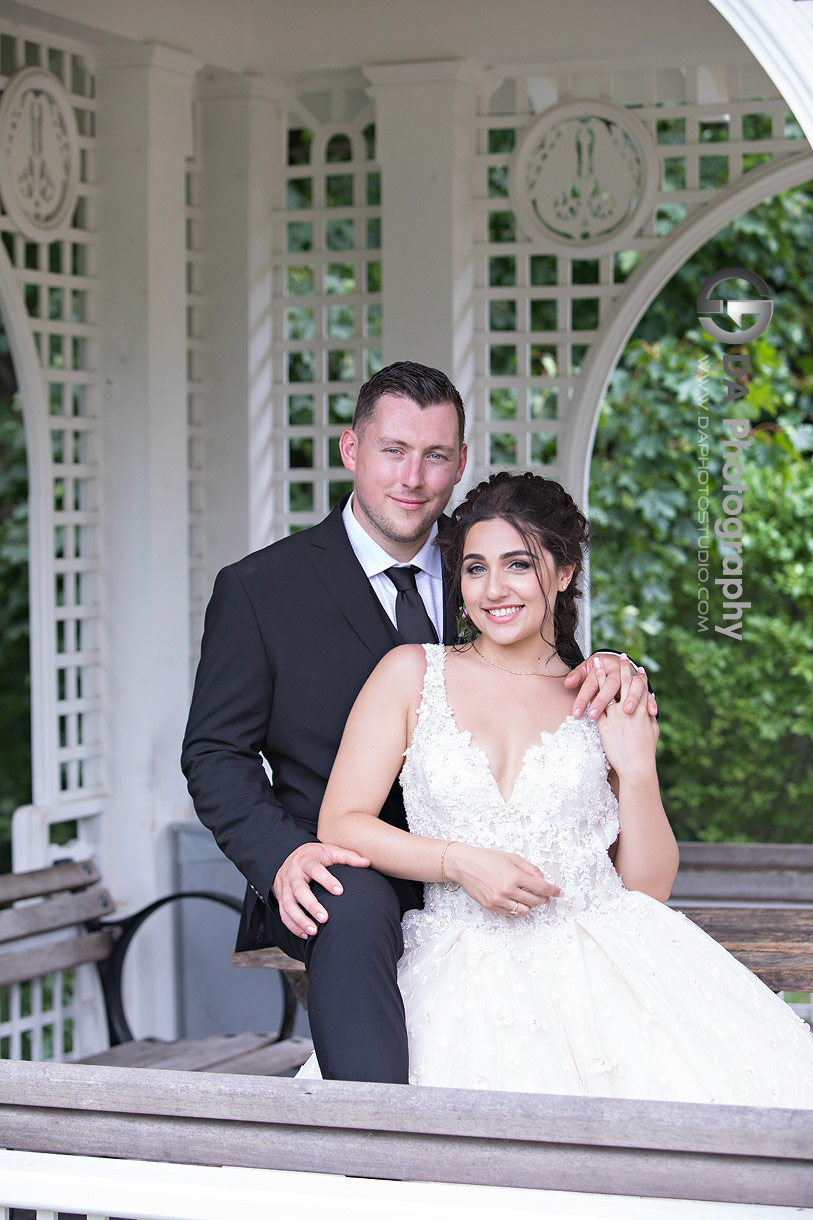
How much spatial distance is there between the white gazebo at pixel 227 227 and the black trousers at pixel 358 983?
221 centimetres

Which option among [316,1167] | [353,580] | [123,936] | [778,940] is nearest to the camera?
[316,1167]

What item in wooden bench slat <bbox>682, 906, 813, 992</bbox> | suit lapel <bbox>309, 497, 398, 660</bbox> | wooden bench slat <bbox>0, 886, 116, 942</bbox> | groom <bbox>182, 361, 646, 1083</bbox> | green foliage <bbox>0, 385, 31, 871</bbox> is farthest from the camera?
green foliage <bbox>0, 385, 31, 871</bbox>

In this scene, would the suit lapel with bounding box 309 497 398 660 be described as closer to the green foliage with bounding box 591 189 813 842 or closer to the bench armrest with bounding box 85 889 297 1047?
the bench armrest with bounding box 85 889 297 1047

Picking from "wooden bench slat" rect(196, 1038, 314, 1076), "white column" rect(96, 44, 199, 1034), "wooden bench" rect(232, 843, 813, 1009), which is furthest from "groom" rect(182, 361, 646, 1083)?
"white column" rect(96, 44, 199, 1034)

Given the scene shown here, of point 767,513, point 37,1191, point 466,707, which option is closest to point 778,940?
point 466,707

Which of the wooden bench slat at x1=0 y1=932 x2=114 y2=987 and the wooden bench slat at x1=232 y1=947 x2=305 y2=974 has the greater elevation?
the wooden bench slat at x1=232 y1=947 x2=305 y2=974

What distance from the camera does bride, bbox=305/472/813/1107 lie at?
2322 millimetres

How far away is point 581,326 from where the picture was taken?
831cm

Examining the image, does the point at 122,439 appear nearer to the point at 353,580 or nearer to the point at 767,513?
the point at 353,580

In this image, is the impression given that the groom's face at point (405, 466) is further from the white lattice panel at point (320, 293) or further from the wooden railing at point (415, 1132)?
the white lattice panel at point (320, 293)

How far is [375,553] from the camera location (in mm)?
2787

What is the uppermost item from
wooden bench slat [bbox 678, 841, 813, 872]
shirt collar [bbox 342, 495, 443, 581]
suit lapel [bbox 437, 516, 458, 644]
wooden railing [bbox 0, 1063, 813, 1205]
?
shirt collar [bbox 342, 495, 443, 581]

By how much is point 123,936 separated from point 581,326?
4.90 meters

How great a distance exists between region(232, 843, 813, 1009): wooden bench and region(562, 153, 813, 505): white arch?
117 cm
